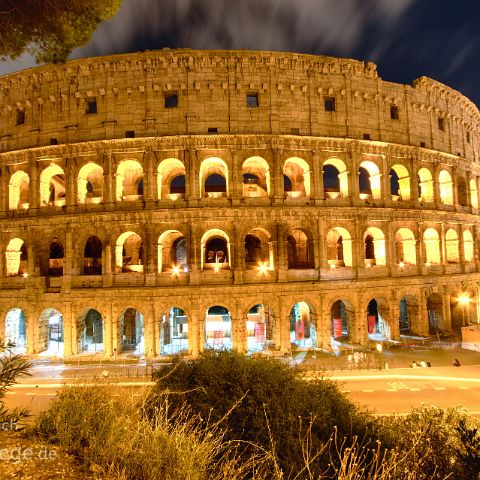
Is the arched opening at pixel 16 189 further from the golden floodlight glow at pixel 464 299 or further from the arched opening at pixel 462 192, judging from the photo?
the arched opening at pixel 462 192

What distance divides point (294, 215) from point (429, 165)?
1218 cm

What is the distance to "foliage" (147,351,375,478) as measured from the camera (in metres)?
6.93

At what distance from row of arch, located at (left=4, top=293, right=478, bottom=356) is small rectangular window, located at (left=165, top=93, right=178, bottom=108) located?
1297 cm

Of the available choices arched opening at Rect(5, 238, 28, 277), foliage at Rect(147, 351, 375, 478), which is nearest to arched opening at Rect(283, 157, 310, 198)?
foliage at Rect(147, 351, 375, 478)

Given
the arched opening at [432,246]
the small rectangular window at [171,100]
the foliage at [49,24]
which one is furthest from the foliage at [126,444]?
the arched opening at [432,246]

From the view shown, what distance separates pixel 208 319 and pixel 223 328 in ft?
4.93

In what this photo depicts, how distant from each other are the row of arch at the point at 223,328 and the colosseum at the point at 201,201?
13 cm

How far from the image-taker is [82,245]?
2078 cm

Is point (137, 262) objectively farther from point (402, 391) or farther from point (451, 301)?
point (451, 301)

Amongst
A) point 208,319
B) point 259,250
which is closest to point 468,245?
point 259,250

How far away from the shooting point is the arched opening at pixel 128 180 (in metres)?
21.0

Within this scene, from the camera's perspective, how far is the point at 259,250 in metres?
24.4

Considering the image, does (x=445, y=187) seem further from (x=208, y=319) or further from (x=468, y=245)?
(x=208, y=319)

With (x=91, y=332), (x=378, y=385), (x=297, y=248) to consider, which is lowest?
(x=378, y=385)
